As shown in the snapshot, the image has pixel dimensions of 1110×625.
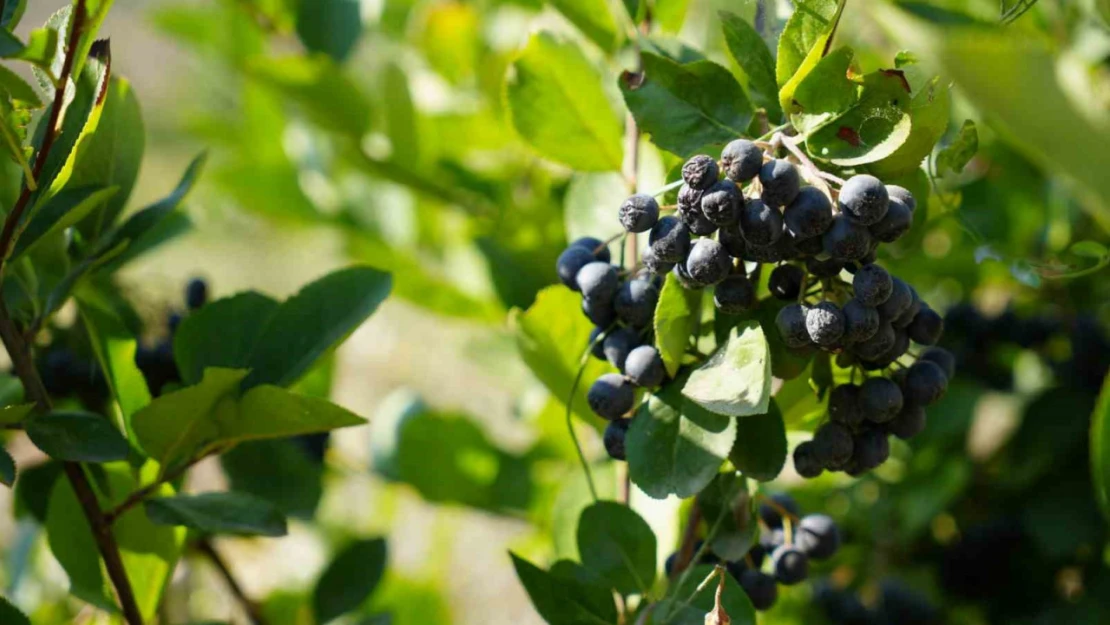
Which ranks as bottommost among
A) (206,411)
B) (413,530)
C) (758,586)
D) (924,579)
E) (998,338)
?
(413,530)

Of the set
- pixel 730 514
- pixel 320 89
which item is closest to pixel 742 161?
pixel 730 514

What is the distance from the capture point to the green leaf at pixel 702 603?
2.13ft

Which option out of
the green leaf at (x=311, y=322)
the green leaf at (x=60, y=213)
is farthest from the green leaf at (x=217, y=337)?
the green leaf at (x=60, y=213)

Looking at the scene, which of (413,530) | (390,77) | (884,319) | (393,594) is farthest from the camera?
(413,530)

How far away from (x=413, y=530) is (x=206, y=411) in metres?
2.60

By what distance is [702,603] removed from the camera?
0.67 m

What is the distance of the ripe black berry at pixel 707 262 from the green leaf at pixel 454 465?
2.33ft

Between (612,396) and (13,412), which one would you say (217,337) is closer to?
(13,412)

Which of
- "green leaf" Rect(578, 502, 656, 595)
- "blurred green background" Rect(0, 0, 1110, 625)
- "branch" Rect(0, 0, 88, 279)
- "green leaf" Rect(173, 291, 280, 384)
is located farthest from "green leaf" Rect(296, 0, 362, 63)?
"green leaf" Rect(578, 502, 656, 595)

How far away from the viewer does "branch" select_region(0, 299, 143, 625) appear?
0.71m

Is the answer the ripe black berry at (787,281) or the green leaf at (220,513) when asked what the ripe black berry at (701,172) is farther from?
the green leaf at (220,513)

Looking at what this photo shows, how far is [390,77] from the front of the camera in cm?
131

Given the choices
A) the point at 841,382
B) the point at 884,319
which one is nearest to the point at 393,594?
the point at 841,382

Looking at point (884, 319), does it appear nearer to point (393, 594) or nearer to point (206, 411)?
point (206, 411)
